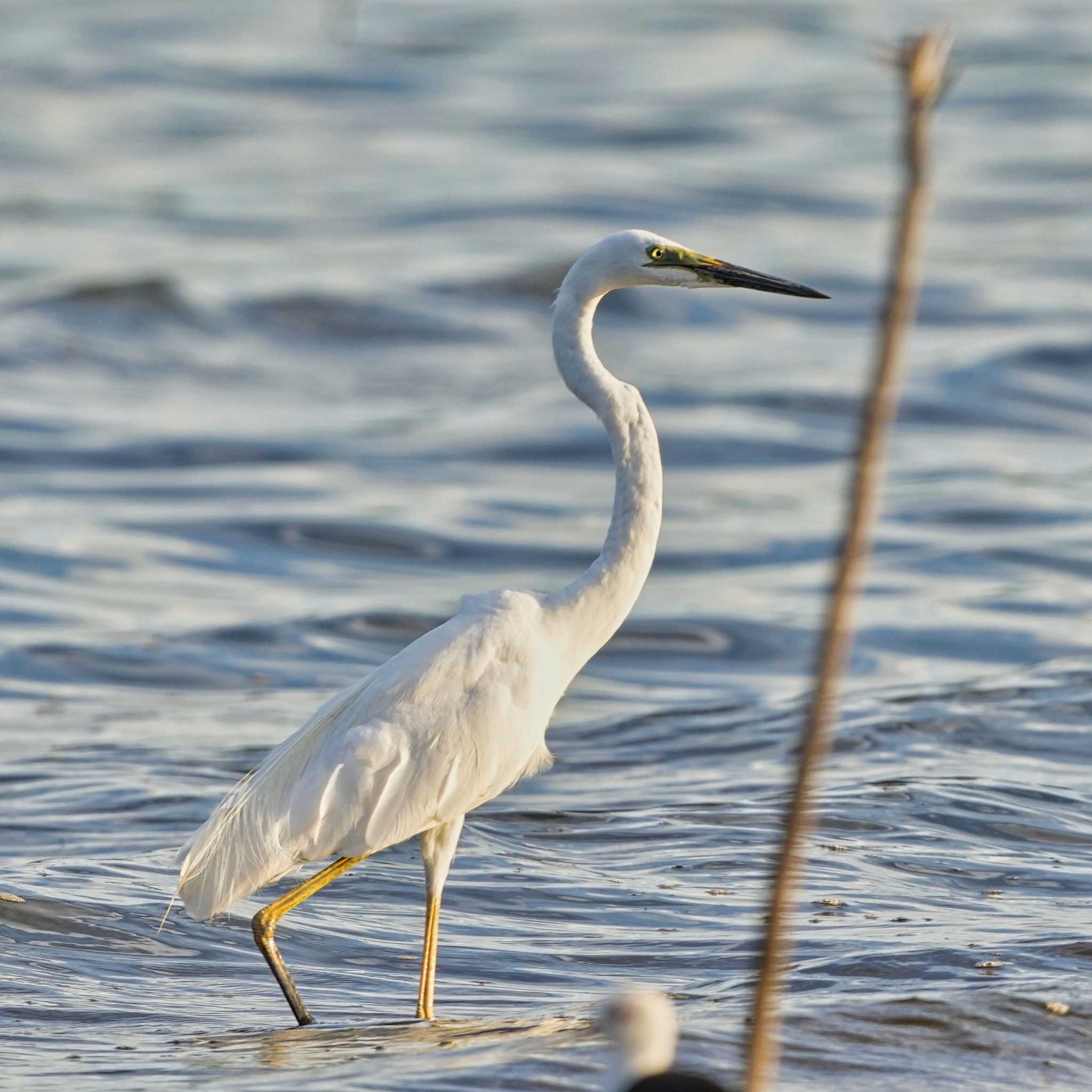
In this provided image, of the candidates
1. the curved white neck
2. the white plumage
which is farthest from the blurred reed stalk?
the curved white neck

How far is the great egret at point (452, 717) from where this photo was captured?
566cm

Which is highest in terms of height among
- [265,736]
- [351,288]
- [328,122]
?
[328,122]

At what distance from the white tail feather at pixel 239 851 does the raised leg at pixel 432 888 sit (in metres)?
0.41

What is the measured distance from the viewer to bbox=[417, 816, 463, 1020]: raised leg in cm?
567

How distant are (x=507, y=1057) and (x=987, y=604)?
25.6 feet

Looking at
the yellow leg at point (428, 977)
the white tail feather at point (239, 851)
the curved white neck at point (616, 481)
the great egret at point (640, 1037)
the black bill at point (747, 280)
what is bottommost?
the yellow leg at point (428, 977)

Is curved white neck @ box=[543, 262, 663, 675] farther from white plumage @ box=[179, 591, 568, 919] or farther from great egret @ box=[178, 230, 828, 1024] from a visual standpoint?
white plumage @ box=[179, 591, 568, 919]

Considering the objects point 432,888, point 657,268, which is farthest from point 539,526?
point 432,888

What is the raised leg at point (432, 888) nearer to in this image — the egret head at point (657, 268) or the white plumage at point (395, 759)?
the white plumage at point (395, 759)

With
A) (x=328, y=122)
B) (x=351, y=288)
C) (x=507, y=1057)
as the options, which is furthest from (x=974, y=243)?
(x=507, y=1057)

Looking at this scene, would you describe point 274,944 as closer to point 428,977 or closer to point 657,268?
point 428,977

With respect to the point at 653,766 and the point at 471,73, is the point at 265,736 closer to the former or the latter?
the point at 653,766

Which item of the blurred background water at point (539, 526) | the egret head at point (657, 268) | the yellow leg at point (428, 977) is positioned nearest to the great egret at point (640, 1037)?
the blurred background water at point (539, 526)

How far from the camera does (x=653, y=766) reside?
916 cm
